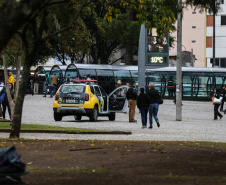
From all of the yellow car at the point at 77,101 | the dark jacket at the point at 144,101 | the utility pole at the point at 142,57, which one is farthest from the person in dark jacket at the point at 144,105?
the utility pole at the point at 142,57

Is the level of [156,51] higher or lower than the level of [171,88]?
higher

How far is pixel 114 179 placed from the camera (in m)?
8.76

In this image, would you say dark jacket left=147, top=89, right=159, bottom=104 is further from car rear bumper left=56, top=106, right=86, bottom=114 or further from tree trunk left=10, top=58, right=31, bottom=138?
tree trunk left=10, top=58, right=31, bottom=138

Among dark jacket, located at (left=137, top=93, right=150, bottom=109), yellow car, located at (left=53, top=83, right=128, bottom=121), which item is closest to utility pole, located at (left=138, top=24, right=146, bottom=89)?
yellow car, located at (left=53, top=83, right=128, bottom=121)

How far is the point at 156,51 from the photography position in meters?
35.6

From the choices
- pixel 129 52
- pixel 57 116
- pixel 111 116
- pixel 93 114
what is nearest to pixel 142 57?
pixel 111 116

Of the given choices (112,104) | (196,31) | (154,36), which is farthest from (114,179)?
(196,31)

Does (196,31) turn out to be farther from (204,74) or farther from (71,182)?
(71,182)

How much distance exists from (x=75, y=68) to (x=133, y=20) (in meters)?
7.61

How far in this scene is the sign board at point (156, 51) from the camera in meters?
35.4

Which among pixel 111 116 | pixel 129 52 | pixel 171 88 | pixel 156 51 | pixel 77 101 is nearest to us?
pixel 77 101

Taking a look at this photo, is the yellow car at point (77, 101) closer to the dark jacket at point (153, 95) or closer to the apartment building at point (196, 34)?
the dark jacket at point (153, 95)

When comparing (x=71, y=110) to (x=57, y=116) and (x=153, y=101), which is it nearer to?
(x=57, y=116)

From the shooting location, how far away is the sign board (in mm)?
35375
